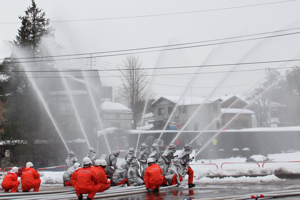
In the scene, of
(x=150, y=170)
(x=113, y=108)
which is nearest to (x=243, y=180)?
(x=150, y=170)

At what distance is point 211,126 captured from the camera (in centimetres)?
4478

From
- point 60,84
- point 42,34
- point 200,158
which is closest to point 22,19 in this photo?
point 42,34

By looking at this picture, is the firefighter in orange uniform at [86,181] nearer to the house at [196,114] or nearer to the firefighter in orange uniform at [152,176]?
the firefighter in orange uniform at [152,176]

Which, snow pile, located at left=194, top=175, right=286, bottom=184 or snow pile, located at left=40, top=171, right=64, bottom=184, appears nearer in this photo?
snow pile, located at left=194, top=175, right=286, bottom=184

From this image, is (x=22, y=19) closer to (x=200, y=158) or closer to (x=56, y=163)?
(x=56, y=163)

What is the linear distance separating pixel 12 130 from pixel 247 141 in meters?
21.6

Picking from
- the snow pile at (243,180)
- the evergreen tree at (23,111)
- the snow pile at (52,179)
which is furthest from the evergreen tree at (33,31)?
the snow pile at (243,180)

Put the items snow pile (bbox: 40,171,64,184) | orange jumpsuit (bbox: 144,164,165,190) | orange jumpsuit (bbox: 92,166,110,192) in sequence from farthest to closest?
1. snow pile (bbox: 40,171,64,184)
2. orange jumpsuit (bbox: 144,164,165,190)
3. orange jumpsuit (bbox: 92,166,110,192)

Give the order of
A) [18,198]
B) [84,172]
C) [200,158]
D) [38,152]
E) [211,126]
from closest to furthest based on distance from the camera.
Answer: [84,172]
[18,198]
[200,158]
[38,152]
[211,126]

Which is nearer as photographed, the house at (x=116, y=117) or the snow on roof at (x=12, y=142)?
the snow on roof at (x=12, y=142)

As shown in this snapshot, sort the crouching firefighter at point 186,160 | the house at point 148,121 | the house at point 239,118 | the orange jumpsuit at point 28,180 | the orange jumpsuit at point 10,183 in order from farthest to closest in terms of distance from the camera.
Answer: the house at point 148,121 < the house at point 239,118 < the crouching firefighter at point 186,160 < the orange jumpsuit at point 10,183 < the orange jumpsuit at point 28,180

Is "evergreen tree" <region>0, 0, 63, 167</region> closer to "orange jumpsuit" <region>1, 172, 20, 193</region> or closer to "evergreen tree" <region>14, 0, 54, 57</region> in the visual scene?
"evergreen tree" <region>14, 0, 54, 57</region>

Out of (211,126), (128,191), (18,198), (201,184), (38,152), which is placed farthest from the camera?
(211,126)

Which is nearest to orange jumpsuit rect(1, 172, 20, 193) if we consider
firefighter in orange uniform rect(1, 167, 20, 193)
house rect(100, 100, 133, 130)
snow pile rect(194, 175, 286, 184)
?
firefighter in orange uniform rect(1, 167, 20, 193)
